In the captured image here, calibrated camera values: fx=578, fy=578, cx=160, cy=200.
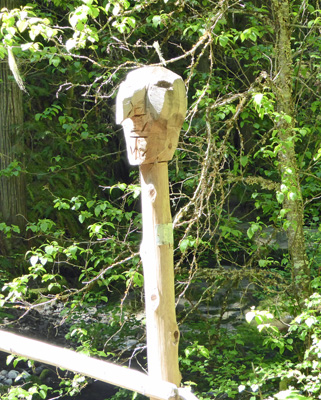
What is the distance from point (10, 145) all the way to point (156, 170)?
5.38 meters

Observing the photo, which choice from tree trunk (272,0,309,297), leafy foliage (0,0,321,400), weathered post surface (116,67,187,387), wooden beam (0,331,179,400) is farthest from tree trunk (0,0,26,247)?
weathered post surface (116,67,187,387)

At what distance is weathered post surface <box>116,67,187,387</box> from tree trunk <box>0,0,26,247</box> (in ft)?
16.9

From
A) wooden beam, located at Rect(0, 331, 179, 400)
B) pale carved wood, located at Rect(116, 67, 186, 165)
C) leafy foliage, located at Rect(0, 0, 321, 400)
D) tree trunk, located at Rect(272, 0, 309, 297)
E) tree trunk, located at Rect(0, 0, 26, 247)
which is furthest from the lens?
tree trunk, located at Rect(0, 0, 26, 247)

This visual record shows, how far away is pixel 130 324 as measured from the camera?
19.7 feet

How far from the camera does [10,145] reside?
23.8 ft

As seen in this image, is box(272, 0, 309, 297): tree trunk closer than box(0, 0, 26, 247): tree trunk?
Yes

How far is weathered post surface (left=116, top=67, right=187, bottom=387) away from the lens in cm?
217

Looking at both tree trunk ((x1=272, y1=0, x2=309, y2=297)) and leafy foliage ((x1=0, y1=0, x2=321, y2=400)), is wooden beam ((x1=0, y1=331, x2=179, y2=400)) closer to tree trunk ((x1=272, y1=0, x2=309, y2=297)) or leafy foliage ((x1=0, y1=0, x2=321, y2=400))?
leafy foliage ((x1=0, y1=0, x2=321, y2=400))

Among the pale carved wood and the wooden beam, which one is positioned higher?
the pale carved wood

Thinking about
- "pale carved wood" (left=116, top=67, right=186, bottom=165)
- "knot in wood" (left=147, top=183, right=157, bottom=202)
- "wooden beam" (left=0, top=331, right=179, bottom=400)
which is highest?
"pale carved wood" (left=116, top=67, right=186, bottom=165)

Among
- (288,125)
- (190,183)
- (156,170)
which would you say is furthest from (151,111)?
(288,125)

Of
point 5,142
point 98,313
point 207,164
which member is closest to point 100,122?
point 5,142

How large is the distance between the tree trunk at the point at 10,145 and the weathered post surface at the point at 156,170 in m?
5.15

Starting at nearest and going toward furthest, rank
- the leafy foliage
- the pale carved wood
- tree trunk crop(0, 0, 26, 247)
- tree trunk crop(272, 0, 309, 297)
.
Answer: the pale carved wood, the leafy foliage, tree trunk crop(272, 0, 309, 297), tree trunk crop(0, 0, 26, 247)
